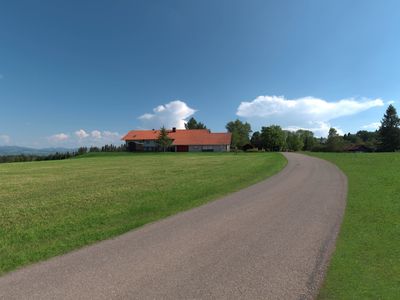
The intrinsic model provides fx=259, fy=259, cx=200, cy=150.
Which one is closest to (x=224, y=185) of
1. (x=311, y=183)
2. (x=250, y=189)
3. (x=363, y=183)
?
(x=250, y=189)

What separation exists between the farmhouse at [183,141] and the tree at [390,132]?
48172 mm

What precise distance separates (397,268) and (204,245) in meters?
3.62

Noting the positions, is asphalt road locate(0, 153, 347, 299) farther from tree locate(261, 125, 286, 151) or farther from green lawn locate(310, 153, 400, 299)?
tree locate(261, 125, 286, 151)

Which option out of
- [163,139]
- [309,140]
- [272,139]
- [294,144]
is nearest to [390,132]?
[272,139]

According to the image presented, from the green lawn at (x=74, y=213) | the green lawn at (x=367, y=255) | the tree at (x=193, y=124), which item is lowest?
the green lawn at (x=367, y=255)

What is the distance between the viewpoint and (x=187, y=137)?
84438mm

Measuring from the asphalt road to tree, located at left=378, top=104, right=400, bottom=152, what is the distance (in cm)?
8892

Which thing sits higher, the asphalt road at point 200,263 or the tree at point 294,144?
the tree at point 294,144

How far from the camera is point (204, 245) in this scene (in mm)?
5859

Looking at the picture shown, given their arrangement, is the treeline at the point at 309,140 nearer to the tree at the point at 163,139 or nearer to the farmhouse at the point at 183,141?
the farmhouse at the point at 183,141

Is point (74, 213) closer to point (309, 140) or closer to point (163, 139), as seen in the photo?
point (163, 139)

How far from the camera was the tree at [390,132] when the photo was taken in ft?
257

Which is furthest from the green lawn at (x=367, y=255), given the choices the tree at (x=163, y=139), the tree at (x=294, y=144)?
the tree at (x=294, y=144)

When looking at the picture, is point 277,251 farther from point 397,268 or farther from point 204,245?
point 397,268
